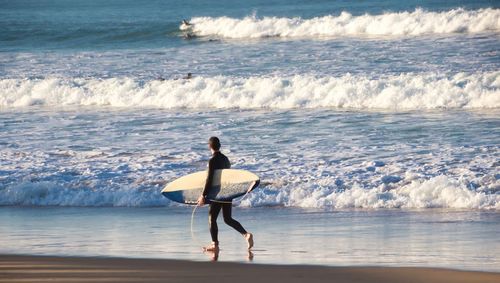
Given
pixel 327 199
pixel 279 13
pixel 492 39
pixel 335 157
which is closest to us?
pixel 327 199

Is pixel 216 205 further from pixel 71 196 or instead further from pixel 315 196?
pixel 71 196

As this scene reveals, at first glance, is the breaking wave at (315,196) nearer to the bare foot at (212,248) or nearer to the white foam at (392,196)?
the white foam at (392,196)

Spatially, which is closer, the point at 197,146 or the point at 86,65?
the point at 197,146

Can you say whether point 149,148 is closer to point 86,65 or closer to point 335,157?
point 335,157

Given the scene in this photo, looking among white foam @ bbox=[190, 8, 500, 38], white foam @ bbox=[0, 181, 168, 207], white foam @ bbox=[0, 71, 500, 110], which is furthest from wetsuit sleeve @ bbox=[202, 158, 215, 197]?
white foam @ bbox=[190, 8, 500, 38]

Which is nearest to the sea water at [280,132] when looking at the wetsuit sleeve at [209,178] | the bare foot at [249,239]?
the bare foot at [249,239]

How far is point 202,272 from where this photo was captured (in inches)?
344

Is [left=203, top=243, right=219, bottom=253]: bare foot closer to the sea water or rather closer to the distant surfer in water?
the distant surfer in water

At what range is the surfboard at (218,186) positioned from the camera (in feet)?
33.3

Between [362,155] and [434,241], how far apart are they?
547 cm

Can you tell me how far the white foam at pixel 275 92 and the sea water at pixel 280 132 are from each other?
0.05 metres

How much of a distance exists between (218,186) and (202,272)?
Answer: 156 cm

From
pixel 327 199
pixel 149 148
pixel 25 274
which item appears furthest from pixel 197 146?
pixel 25 274

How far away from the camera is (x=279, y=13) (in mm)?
48469
